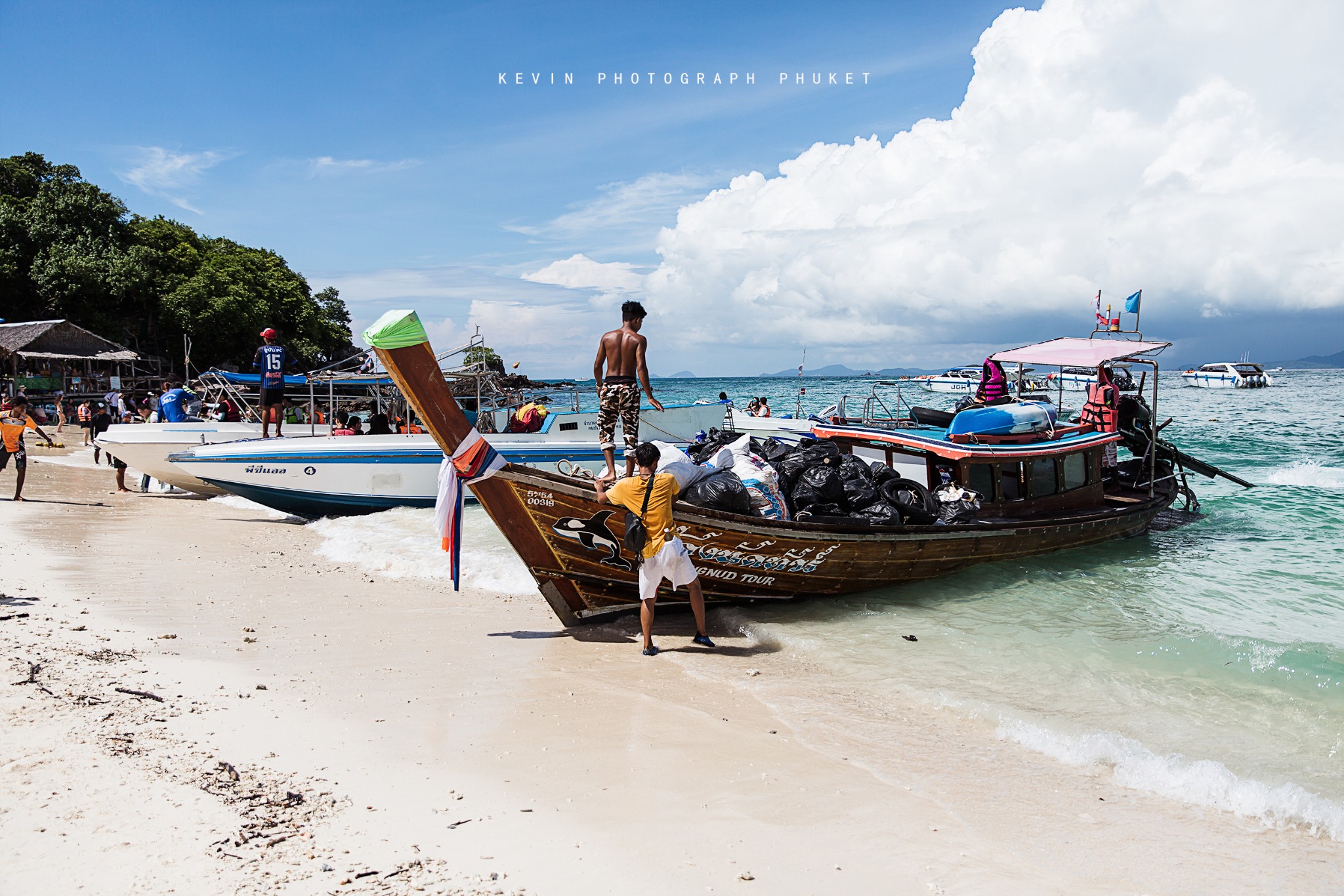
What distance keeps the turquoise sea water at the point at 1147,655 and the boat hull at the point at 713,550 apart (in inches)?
11.9

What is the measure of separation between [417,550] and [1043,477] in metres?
8.42

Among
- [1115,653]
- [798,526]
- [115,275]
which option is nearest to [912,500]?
[798,526]

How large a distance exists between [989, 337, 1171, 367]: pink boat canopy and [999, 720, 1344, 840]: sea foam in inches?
280

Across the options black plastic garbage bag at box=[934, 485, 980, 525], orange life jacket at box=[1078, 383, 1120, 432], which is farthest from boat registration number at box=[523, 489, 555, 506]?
orange life jacket at box=[1078, 383, 1120, 432]

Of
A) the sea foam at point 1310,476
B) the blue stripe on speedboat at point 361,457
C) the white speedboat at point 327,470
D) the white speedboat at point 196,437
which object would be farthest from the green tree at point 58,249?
the sea foam at point 1310,476

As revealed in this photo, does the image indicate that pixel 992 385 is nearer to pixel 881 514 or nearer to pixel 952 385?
pixel 881 514

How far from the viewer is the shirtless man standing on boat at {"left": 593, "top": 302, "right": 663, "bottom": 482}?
713 centimetres

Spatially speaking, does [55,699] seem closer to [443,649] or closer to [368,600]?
[443,649]

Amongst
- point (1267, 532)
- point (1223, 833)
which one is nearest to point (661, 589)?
point (1223, 833)

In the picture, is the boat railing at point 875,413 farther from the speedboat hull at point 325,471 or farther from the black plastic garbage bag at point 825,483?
the speedboat hull at point 325,471

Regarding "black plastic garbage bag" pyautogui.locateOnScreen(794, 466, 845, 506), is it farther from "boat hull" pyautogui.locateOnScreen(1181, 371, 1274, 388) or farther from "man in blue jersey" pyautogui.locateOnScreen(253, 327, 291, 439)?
"boat hull" pyautogui.locateOnScreen(1181, 371, 1274, 388)

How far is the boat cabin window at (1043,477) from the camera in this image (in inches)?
403

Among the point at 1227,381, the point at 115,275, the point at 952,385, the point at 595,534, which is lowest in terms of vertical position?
the point at 595,534

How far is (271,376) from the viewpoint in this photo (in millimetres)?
12953
